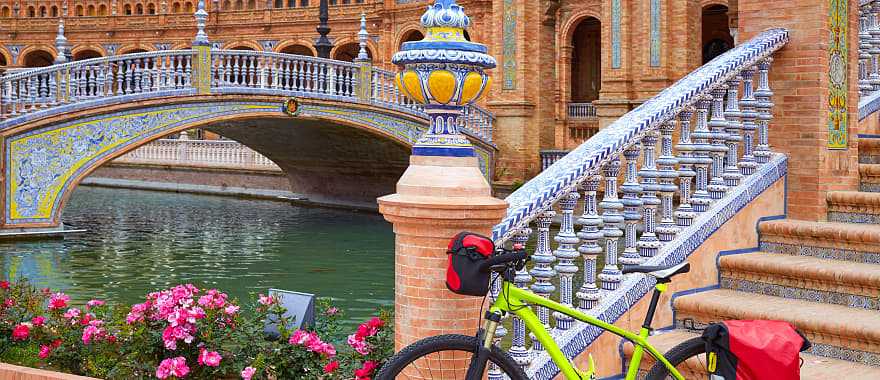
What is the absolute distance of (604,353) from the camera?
5309mm

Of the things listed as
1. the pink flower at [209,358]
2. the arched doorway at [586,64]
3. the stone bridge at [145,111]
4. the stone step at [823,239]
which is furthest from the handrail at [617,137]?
the arched doorway at [586,64]

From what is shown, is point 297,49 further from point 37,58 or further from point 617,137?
point 617,137

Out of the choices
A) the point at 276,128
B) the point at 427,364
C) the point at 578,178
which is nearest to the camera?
the point at 427,364

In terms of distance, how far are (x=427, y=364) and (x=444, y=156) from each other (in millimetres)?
956

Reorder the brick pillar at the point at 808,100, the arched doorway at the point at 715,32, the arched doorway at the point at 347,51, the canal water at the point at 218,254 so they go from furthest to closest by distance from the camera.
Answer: the arched doorway at the point at 347,51 → the arched doorway at the point at 715,32 → the canal water at the point at 218,254 → the brick pillar at the point at 808,100

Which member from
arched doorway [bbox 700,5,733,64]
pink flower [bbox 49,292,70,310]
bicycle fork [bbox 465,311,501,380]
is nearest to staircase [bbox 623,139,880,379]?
bicycle fork [bbox 465,311,501,380]

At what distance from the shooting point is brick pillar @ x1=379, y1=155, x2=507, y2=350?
458 cm

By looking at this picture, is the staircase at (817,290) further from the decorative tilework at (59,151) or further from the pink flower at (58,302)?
the decorative tilework at (59,151)

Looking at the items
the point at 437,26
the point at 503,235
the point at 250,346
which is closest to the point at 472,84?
the point at 437,26

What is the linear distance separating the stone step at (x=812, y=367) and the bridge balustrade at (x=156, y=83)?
14440mm

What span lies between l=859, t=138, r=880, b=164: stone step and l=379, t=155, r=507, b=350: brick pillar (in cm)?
365

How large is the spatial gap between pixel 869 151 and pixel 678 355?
147 inches

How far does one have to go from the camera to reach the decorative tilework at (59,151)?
18250mm

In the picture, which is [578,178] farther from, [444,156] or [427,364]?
[427,364]
